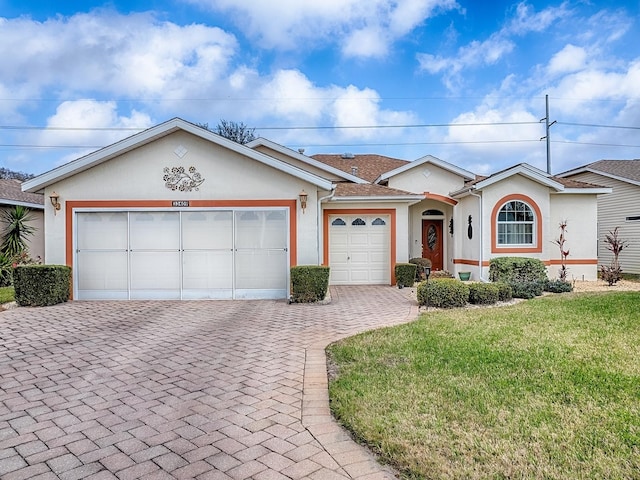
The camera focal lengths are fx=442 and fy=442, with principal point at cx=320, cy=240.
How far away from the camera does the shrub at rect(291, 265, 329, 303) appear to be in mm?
10711

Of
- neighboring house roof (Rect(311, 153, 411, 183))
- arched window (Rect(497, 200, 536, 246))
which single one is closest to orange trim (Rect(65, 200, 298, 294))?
arched window (Rect(497, 200, 536, 246))

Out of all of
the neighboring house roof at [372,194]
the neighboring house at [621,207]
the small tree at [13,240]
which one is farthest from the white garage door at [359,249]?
the neighboring house at [621,207]

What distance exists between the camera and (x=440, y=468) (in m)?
3.04

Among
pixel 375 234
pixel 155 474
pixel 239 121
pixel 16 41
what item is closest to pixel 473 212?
pixel 375 234

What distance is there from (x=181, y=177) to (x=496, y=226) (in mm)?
10211

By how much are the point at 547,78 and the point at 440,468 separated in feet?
93.8

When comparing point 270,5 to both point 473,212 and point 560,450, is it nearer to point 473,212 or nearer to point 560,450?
point 473,212

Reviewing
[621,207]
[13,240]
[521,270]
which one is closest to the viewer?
[521,270]

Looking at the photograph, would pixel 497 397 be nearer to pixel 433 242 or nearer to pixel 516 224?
pixel 516 224

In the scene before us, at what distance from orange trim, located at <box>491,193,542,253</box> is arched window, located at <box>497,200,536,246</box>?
11cm

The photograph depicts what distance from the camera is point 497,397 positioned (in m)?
4.33

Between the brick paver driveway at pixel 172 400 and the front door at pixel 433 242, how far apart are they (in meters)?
9.54

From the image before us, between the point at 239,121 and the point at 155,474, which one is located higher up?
the point at 239,121

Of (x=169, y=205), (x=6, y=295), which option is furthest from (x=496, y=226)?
(x=6, y=295)
